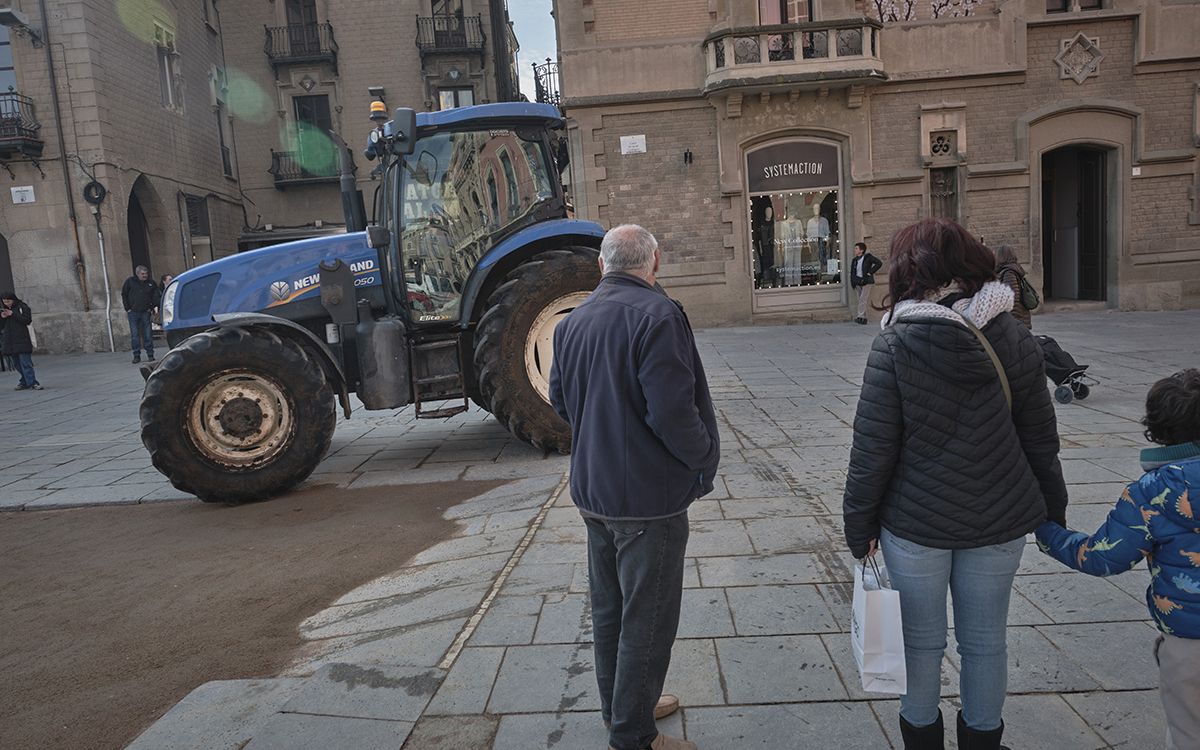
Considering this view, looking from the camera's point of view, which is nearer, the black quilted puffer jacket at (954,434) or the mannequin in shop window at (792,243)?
the black quilted puffer jacket at (954,434)

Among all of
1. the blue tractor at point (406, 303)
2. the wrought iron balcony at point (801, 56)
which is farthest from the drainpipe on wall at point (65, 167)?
the blue tractor at point (406, 303)

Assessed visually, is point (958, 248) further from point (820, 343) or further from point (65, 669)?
point (820, 343)

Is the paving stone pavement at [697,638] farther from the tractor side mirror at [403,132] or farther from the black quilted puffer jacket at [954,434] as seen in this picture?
the tractor side mirror at [403,132]

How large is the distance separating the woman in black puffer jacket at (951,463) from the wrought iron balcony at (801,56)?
1509 cm

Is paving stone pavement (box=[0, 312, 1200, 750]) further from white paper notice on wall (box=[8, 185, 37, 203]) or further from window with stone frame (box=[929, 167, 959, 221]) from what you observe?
white paper notice on wall (box=[8, 185, 37, 203])

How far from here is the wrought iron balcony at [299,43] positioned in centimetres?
2588

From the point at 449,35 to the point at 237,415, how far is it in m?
22.7

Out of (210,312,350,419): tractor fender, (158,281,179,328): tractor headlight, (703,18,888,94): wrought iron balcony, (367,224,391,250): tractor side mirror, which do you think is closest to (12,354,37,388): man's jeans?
(158,281,179,328): tractor headlight

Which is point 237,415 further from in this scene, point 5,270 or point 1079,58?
point 5,270

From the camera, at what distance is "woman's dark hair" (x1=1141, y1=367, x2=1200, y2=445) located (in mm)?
2135

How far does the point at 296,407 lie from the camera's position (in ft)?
21.0

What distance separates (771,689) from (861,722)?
0.35 metres

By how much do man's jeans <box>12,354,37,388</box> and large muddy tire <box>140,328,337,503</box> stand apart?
30.5 feet

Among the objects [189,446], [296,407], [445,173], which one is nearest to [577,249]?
[445,173]
